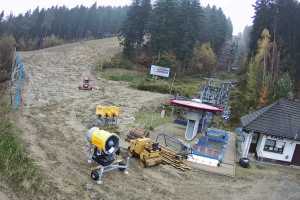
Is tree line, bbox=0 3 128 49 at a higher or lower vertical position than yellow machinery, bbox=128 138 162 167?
higher

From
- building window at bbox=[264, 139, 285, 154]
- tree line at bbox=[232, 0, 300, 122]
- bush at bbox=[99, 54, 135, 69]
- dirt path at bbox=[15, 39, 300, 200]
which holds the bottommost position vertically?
dirt path at bbox=[15, 39, 300, 200]

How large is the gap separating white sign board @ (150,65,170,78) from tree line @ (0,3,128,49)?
48829 mm

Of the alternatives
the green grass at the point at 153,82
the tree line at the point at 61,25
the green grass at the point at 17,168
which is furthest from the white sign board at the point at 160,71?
the tree line at the point at 61,25

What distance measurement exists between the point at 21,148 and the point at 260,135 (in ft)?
57.9

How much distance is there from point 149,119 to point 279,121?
11.9 metres

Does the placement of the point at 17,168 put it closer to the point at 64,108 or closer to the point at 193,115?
the point at 64,108

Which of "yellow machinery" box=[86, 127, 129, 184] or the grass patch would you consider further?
the grass patch

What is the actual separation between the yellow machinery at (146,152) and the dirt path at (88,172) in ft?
1.59

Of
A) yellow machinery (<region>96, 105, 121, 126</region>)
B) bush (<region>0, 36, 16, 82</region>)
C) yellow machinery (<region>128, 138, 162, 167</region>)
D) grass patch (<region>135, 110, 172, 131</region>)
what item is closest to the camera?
yellow machinery (<region>128, 138, 162, 167</region>)

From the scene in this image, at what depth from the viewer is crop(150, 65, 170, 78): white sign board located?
55344 mm

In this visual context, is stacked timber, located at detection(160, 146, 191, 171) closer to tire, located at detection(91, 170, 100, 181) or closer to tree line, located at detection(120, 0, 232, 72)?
tire, located at detection(91, 170, 100, 181)

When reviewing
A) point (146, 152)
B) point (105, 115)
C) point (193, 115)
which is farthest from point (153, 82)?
point (146, 152)

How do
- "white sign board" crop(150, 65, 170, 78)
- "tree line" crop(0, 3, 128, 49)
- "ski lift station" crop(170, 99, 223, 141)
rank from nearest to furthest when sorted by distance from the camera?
"ski lift station" crop(170, 99, 223, 141) < "white sign board" crop(150, 65, 170, 78) < "tree line" crop(0, 3, 128, 49)

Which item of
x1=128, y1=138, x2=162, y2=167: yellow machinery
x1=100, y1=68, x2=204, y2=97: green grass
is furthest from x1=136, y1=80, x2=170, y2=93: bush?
x1=128, y1=138, x2=162, y2=167: yellow machinery
